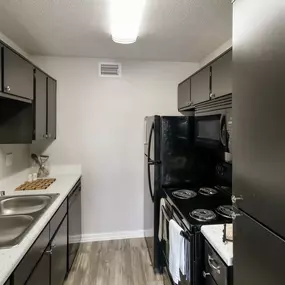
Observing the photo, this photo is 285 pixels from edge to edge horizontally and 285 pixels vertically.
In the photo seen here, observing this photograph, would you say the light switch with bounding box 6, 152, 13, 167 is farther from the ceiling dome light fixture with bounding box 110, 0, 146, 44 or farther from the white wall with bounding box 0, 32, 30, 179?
the ceiling dome light fixture with bounding box 110, 0, 146, 44

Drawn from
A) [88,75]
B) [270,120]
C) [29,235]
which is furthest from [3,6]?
[270,120]

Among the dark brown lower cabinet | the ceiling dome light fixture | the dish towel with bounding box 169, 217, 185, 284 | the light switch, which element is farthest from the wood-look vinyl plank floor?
the ceiling dome light fixture

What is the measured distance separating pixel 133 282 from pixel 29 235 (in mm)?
1459

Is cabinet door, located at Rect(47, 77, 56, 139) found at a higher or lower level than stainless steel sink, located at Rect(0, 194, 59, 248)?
higher

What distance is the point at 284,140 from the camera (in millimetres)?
686

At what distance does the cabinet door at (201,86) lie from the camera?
199 cm

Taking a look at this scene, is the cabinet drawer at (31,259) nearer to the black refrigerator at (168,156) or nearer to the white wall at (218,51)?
the black refrigerator at (168,156)

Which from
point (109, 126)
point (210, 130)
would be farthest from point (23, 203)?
point (210, 130)

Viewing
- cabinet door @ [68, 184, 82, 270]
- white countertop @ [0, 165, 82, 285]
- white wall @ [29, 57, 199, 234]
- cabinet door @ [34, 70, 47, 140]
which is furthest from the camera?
white wall @ [29, 57, 199, 234]

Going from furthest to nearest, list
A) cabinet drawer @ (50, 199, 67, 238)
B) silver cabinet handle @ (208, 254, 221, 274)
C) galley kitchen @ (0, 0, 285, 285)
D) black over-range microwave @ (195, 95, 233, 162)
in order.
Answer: cabinet drawer @ (50, 199, 67, 238) → black over-range microwave @ (195, 95, 233, 162) → silver cabinet handle @ (208, 254, 221, 274) → galley kitchen @ (0, 0, 285, 285)

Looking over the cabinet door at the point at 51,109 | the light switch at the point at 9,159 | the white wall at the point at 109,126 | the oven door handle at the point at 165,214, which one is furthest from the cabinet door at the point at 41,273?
the white wall at the point at 109,126

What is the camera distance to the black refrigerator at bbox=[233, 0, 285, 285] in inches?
27.9

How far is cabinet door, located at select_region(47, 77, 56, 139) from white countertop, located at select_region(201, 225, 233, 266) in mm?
2041

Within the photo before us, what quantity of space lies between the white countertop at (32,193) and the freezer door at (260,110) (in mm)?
1041
